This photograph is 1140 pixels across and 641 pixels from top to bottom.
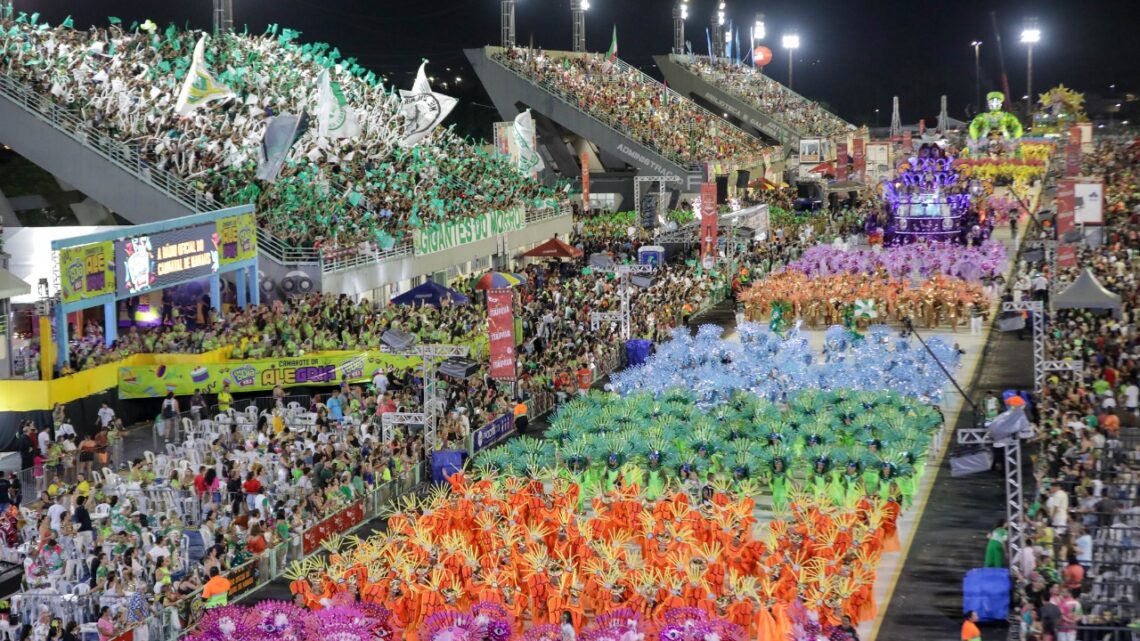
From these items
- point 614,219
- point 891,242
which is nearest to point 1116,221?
point 891,242

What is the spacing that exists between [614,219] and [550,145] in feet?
38.2

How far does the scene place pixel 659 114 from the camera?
7294cm

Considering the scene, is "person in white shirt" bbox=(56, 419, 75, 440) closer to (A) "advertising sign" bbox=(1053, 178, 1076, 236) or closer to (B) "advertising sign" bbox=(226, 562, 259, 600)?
(B) "advertising sign" bbox=(226, 562, 259, 600)

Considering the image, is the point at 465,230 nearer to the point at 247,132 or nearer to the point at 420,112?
the point at 420,112

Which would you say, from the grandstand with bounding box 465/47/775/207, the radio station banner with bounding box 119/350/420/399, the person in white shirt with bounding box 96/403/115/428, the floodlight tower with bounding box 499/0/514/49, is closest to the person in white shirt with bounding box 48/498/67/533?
the person in white shirt with bounding box 96/403/115/428

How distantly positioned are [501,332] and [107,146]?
13.1 metres

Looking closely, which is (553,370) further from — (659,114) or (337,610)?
(659,114)

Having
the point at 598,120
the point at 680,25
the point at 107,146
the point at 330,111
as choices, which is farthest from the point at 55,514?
the point at 680,25

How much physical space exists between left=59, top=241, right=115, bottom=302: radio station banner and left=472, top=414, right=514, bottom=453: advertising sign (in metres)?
7.63

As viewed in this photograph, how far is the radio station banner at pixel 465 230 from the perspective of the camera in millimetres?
41625

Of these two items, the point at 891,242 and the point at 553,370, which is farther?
the point at 891,242

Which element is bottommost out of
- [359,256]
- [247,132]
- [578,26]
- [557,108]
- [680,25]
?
[359,256]

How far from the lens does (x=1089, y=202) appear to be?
154 ft

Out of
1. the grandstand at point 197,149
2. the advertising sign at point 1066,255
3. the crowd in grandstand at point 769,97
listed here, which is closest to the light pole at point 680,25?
the crowd in grandstand at point 769,97
